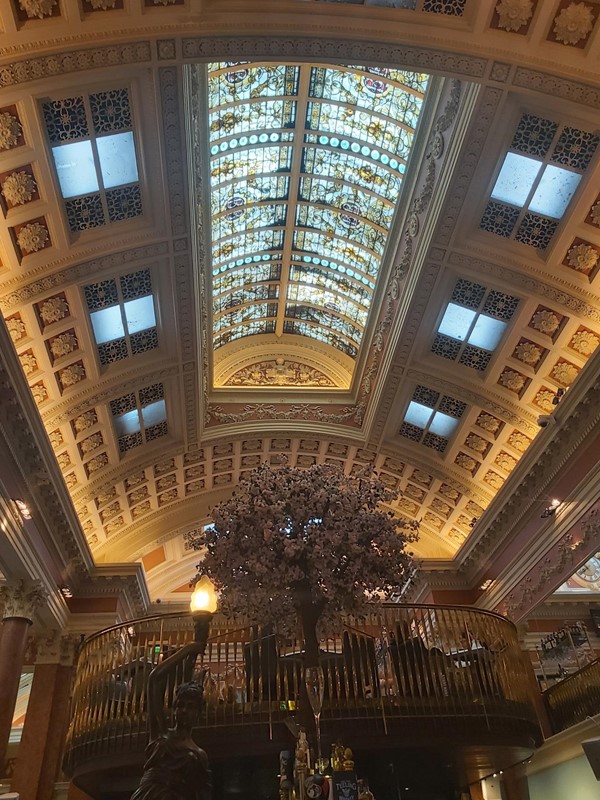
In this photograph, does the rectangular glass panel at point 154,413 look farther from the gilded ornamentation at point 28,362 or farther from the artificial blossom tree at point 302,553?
the artificial blossom tree at point 302,553

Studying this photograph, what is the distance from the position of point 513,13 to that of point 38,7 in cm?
574

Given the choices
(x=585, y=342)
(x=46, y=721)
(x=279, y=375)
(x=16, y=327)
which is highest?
(x=279, y=375)

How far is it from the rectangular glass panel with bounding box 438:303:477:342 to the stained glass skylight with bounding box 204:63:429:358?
2.06m

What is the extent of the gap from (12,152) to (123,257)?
2.62 m

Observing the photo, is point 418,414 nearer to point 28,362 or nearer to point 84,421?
point 84,421

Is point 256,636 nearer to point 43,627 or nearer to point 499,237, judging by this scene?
point 499,237

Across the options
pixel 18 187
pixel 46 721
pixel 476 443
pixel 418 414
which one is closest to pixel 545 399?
pixel 476 443

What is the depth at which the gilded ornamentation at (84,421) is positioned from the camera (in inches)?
527

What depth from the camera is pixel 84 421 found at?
1356cm

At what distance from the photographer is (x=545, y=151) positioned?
9.42m

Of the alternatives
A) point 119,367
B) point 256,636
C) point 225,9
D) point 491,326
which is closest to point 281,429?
point 119,367

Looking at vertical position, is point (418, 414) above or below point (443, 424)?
above

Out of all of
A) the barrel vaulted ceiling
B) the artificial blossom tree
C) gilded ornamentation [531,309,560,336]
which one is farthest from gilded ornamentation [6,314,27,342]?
gilded ornamentation [531,309,560,336]

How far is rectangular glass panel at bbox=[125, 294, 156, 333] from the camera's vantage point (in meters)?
12.0
